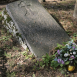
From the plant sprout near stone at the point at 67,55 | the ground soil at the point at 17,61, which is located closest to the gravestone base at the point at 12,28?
the ground soil at the point at 17,61

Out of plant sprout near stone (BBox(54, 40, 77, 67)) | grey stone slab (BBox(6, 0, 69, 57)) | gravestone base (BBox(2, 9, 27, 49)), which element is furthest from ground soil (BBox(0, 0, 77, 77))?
grey stone slab (BBox(6, 0, 69, 57))

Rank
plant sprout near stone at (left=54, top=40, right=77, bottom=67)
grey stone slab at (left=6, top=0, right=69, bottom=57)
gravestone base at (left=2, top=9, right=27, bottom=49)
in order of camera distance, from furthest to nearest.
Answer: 1. gravestone base at (left=2, top=9, right=27, bottom=49)
2. grey stone slab at (left=6, top=0, right=69, bottom=57)
3. plant sprout near stone at (left=54, top=40, right=77, bottom=67)

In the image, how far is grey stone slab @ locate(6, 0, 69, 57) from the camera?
2857 millimetres

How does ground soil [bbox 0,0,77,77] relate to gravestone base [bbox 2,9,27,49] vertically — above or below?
below

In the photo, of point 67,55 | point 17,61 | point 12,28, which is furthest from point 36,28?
point 67,55

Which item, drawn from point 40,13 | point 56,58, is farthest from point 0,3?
point 56,58

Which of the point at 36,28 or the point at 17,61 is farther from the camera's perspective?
the point at 36,28

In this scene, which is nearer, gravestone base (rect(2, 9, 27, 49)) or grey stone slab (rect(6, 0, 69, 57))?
grey stone slab (rect(6, 0, 69, 57))

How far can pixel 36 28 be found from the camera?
319cm

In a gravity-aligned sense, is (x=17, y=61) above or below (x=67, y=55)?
below

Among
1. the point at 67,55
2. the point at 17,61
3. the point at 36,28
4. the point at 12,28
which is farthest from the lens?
the point at 12,28

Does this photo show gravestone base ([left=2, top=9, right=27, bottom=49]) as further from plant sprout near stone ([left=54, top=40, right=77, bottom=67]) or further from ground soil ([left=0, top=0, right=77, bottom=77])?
plant sprout near stone ([left=54, top=40, right=77, bottom=67])

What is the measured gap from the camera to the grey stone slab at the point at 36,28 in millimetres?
2857

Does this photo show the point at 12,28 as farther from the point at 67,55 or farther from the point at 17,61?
the point at 67,55
